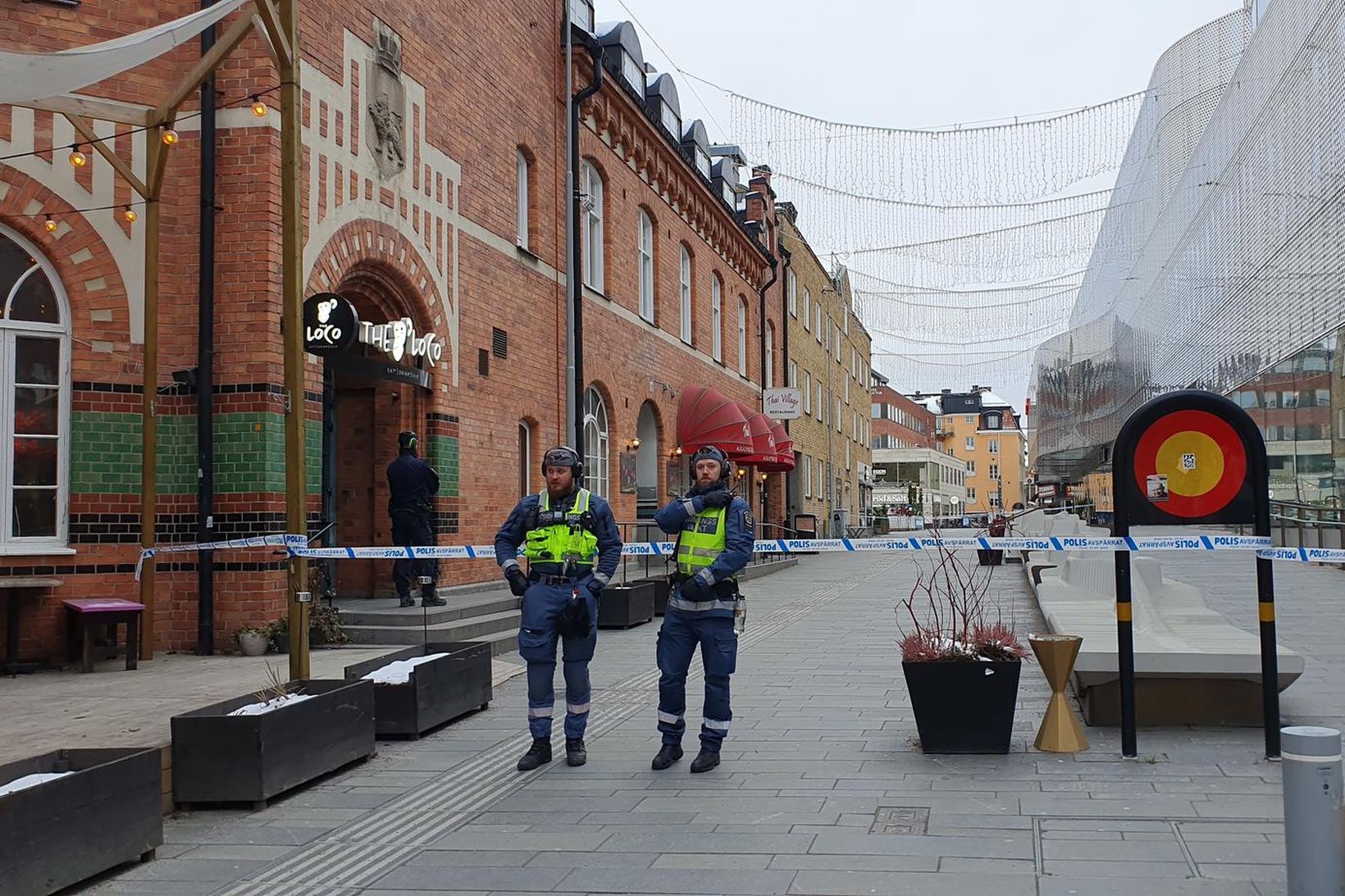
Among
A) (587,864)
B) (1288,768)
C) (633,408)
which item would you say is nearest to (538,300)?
(633,408)

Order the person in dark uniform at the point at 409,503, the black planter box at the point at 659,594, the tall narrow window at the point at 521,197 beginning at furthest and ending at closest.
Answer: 1. the tall narrow window at the point at 521,197
2. the black planter box at the point at 659,594
3. the person in dark uniform at the point at 409,503

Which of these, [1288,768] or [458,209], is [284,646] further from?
[1288,768]

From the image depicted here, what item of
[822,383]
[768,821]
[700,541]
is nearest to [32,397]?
[700,541]

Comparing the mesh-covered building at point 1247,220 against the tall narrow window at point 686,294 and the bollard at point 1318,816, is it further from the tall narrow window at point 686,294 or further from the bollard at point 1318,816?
the bollard at point 1318,816

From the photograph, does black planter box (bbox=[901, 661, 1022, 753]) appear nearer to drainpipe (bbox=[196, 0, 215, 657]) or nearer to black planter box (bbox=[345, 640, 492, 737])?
black planter box (bbox=[345, 640, 492, 737])

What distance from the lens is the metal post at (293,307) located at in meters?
7.77

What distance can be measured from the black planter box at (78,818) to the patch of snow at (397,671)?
2533mm

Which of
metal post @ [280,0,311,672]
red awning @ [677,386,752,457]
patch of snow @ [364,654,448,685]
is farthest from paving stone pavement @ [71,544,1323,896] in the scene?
red awning @ [677,386,752,457]

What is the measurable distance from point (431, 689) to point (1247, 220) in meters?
21.2

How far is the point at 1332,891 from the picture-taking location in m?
4.04

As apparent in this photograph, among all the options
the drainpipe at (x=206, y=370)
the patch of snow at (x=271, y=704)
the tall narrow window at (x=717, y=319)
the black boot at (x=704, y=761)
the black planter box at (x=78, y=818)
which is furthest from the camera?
the tall narrow window at (x=717, y=319)

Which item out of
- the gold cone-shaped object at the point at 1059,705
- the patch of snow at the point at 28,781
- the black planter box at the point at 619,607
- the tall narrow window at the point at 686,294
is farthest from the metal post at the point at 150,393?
the tall narrow window at the point at 686,294

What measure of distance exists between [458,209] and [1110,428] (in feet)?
107

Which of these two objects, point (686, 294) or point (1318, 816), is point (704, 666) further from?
point (686, 294)
